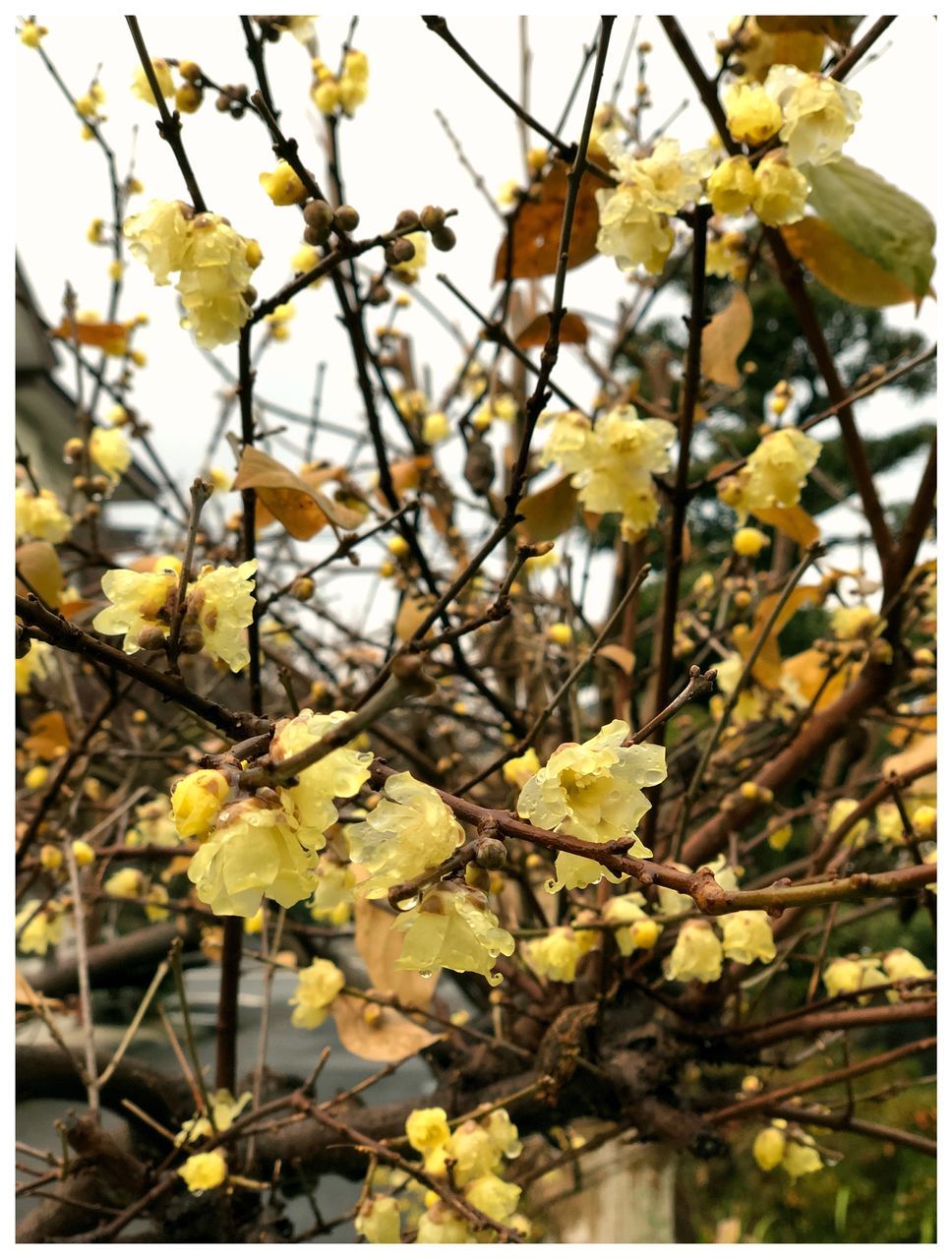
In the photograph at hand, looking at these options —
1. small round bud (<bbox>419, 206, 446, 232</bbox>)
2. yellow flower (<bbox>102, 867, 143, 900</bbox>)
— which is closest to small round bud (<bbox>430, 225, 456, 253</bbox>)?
small round bud (<bbox>419, 206, 446, 232</bbox>)

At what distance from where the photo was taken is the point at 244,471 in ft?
2.04

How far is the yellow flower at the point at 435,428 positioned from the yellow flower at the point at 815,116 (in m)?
1.17

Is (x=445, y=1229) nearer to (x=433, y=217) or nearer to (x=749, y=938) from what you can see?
(x=749, y=938)

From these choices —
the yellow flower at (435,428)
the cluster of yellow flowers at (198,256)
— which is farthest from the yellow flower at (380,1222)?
the yellow flower at (435,428)

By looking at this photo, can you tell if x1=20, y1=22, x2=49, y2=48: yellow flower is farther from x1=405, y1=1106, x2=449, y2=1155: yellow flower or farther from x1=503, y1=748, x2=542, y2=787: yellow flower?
x1=405, y1=1106, x2=449, y2=1155: yellow flower

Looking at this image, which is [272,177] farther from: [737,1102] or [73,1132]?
[737,1102]

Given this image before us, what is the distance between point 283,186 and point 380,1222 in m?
0.93

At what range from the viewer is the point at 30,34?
4.27 ft

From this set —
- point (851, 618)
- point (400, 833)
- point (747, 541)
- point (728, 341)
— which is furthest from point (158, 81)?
point (851, 618)

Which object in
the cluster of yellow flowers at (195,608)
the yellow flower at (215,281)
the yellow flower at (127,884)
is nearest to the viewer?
the cluster of yellow flowers at (195,608)

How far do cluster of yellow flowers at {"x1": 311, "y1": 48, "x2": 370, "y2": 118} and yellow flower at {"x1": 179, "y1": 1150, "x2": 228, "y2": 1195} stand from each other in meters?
1.17

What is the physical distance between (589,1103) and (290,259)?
1.25 m

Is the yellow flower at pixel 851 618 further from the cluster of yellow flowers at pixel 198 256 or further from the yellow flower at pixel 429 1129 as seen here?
the cluster of yellow flowers at pixel 198 256

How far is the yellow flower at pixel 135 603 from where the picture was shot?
1.58 feet
